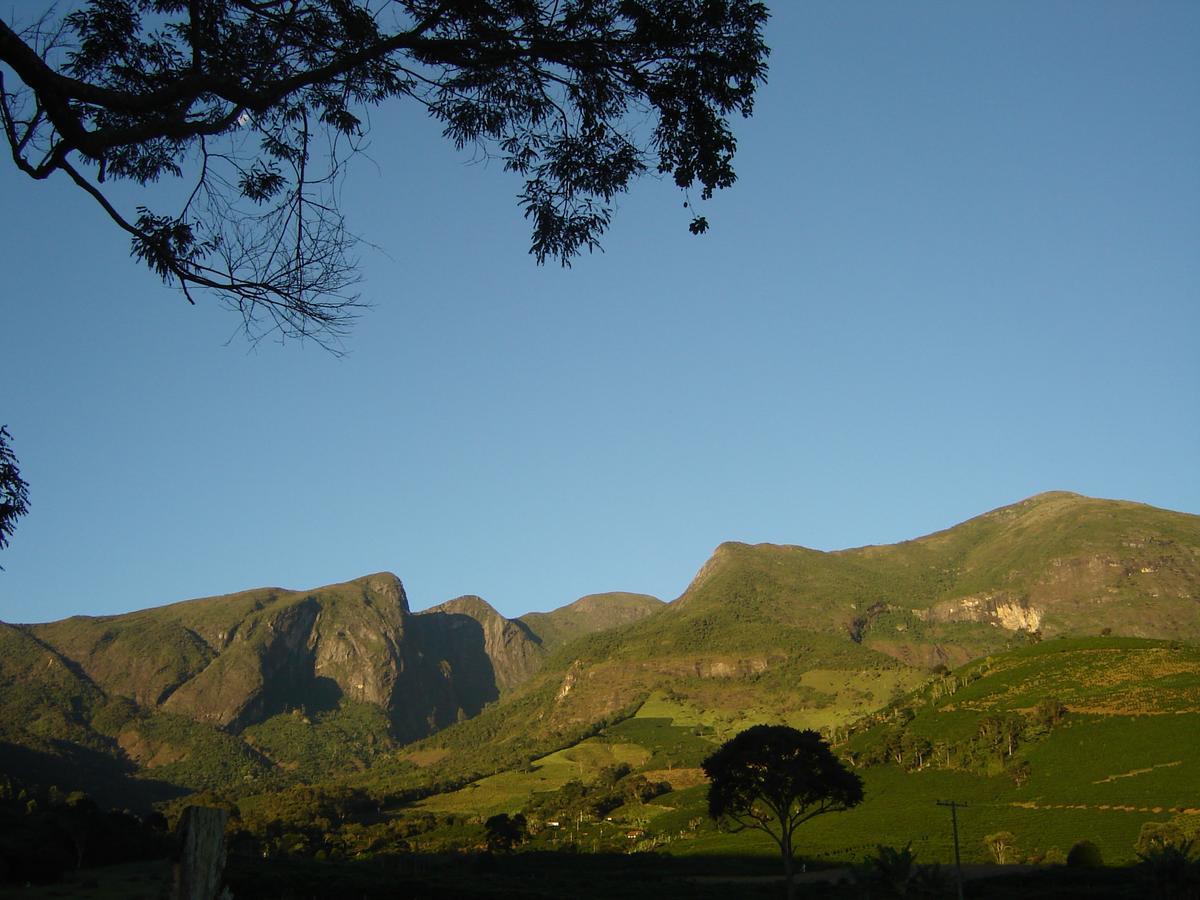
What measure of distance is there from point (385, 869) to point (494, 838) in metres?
30.0

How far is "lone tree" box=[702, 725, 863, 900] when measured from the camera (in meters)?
42.4

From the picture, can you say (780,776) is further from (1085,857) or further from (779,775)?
(1085,857)

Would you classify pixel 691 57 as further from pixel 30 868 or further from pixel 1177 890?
pixel 30 868

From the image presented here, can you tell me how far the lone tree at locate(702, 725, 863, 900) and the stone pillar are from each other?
41.2 m

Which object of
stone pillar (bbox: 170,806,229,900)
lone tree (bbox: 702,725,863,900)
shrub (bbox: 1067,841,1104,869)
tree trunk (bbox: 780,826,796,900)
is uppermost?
stone pillar (bbox: 170,806,229,900)

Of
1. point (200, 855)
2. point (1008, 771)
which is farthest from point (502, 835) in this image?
point (200, 855)

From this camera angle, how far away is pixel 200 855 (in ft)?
13.5

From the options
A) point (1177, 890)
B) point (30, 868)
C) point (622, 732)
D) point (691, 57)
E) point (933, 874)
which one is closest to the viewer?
point (691, 57)

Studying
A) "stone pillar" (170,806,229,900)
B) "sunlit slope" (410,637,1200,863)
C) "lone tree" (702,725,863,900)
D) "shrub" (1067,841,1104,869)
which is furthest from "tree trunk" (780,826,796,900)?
"stone pillar" (170,806,229,900)

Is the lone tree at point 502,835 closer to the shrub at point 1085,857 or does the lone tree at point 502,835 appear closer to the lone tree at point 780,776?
the lone tree at point 780,776

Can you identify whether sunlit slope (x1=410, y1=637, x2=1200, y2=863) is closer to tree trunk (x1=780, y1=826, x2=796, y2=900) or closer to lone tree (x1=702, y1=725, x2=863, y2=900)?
lone tree (x1=702, y1=725, x2=863, y2=900)

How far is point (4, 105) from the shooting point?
787cm

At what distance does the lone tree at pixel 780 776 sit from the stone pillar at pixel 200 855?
41233 millimetres

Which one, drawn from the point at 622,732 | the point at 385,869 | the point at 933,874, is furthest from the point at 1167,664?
the point at 622,732
